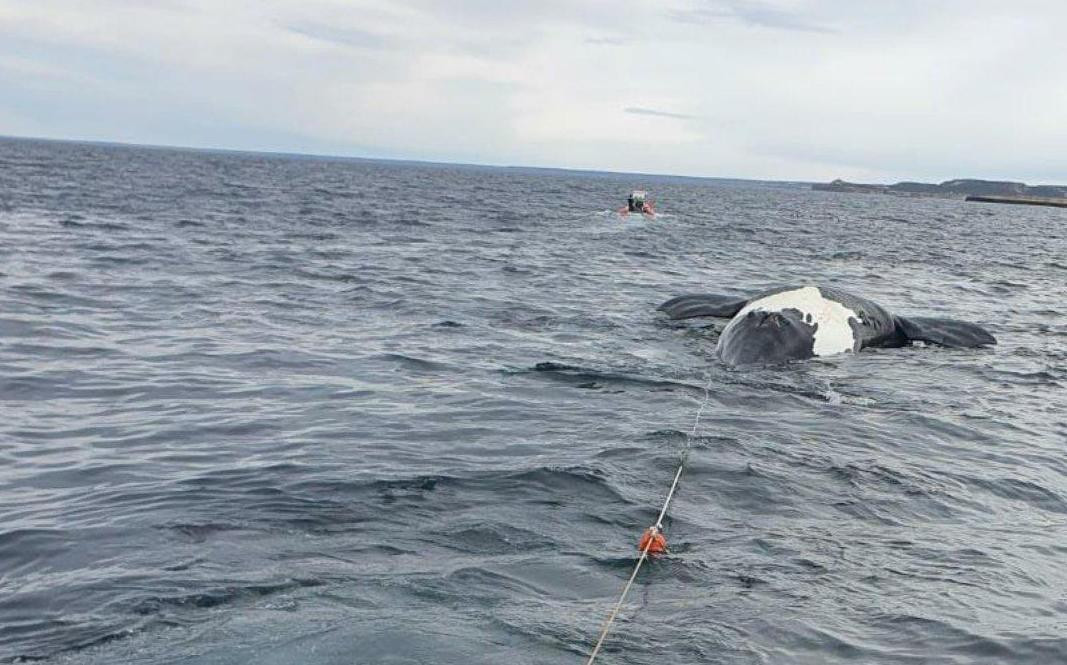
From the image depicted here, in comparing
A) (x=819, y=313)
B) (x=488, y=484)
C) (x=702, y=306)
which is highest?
(x=819, y=313)

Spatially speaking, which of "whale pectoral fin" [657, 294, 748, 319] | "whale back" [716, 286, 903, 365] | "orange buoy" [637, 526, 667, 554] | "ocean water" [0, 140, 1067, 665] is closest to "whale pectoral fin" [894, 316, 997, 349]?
"whale back" [716, 286, 903, 365]

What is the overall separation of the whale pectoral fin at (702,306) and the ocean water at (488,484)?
24cm

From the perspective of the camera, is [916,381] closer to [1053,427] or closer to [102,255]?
[1053,427]

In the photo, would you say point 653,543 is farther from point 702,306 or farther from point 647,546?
point 702,306

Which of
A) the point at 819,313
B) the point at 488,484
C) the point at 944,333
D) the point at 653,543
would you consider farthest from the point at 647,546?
the point at 944,333

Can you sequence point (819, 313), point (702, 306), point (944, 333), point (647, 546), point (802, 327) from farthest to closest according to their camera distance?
point (702, 306) < point (944, 333) < point (819, 313) < point (802, 327) < point (647, 546)

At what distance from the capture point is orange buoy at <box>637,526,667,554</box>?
6.51m

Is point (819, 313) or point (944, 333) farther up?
point (819, 313)

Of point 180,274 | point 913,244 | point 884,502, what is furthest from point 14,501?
point 913,244

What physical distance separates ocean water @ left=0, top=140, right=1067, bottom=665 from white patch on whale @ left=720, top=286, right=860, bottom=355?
65 centimetres

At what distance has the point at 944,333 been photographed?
15516 mm

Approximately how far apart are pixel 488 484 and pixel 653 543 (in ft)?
5.74

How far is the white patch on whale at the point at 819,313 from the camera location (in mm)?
14055

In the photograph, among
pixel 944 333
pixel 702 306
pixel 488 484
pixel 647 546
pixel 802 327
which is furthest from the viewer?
pixel 702 306
